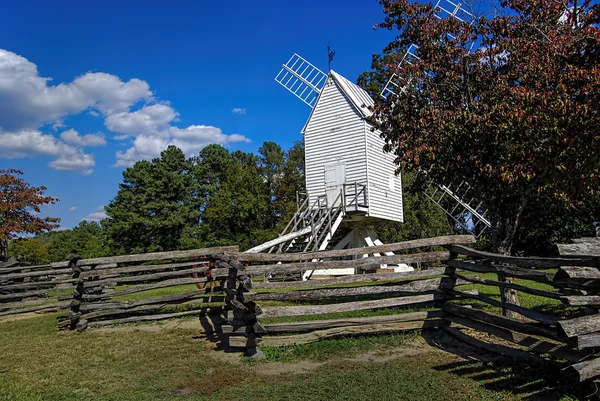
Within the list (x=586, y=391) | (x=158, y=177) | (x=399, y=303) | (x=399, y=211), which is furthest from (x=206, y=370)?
(x=158, y=177)

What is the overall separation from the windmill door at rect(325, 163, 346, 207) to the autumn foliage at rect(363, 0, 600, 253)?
34.9 feet

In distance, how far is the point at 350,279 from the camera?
8.43 meters

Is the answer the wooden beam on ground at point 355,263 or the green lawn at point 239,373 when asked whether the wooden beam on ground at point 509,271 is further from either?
the green lawn at point 239,373

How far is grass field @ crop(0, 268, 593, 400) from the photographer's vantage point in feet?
19.0

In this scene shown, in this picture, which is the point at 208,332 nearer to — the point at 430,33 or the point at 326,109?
the point at 430,33

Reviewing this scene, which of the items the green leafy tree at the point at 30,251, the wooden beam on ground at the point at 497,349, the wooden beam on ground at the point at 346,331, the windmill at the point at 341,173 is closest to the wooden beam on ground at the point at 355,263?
the wooden beam on ground at the point at 346,331

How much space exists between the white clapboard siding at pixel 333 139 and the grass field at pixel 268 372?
12.9 meters

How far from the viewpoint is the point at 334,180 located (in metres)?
22.2

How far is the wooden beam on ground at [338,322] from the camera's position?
8109 mm

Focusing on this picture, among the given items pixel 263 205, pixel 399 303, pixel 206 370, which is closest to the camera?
pixel 206 370

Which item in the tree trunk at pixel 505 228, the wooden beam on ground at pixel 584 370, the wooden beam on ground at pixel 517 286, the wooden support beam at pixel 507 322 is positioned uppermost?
the tree trunk at pixel 505 228

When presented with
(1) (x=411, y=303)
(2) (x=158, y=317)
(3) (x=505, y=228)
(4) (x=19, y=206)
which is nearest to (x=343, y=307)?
(1) (x=411, y=303)

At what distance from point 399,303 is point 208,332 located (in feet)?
13.9

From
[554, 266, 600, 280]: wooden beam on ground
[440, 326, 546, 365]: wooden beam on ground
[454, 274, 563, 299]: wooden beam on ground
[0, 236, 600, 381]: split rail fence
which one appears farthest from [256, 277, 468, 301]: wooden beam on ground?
[554, 266, 600, 280]: wooden beam on ground
